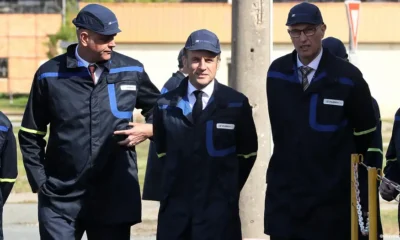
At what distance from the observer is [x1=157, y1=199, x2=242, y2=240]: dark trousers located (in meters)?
5.68

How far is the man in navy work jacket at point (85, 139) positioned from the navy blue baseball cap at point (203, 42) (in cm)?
60

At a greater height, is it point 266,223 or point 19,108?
point 266,223

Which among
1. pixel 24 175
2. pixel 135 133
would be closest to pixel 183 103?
pixel 135 133

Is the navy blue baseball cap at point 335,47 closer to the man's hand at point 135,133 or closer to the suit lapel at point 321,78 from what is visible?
the suit lapel at point 321,78

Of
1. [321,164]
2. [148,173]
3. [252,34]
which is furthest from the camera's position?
[148,173]

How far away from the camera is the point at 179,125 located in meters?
5.79

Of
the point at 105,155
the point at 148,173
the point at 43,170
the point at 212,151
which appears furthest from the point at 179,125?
the point at 148,173

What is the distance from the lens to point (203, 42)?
5.78 meters

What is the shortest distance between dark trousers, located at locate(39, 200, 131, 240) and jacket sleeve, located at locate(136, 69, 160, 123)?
2.57ft

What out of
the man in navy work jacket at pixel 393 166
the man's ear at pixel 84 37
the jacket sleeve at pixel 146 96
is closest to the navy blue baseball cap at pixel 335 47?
the man in navy work jacket at pixel 393 166

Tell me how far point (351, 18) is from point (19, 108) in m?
28.3

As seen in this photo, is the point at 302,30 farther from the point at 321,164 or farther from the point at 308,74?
the point at 321,164

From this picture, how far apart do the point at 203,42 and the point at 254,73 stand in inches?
85.2

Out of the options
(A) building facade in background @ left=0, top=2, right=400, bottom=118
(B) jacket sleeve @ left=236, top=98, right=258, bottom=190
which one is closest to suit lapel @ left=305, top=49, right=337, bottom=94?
(B) jacket sleeve @ left=236, top=98, right=258, bottom=190
